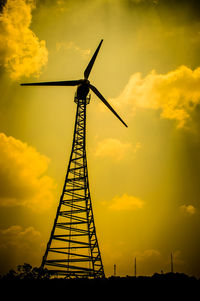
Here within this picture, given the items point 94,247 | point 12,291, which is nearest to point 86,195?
point 94,247

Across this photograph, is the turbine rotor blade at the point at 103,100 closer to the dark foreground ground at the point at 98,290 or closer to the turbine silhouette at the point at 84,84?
the turbine silhouette at the point at 84,84

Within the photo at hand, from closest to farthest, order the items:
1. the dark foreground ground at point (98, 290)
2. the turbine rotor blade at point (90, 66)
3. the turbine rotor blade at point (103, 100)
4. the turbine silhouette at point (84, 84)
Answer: the dark foreground ground at point (98, 290)
the turbine silhouette at point (84, 84)
the turbine rotor blade at point (90, 66)
the turbine rotor blade at point (103, 100)

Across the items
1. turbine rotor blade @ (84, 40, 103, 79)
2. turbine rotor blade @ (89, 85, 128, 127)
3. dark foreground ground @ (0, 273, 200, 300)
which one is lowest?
dark foreground ground @ (0, 273, 200, 300)

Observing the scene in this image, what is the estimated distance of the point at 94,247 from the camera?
16.9 m

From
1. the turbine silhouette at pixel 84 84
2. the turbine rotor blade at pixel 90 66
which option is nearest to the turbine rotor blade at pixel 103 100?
the turbine silhouette at pixel 84 84

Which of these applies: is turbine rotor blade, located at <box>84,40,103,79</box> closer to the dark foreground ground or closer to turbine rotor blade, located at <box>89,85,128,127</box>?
turbine rotor blade, located at <box>89,85,128,127</box>

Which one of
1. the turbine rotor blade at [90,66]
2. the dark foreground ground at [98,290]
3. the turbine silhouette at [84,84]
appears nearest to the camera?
the dark foreground ground at [98,290]

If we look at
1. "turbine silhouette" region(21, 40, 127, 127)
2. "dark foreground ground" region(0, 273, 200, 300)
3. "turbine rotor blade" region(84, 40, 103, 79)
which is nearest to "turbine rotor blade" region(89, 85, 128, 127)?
"turbine silhouette" region(21, 40, 127, 127)

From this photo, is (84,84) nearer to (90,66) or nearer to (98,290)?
(90,66)

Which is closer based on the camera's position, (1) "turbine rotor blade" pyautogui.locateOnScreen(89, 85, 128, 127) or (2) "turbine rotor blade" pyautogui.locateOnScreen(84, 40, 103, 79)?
(2) "turbine rotor blade" pyautogui.locateOnScreen(84, 40, 103, 79)

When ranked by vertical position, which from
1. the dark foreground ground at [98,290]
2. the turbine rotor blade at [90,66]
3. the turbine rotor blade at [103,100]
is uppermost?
the turbine rotor blade at [90,66]

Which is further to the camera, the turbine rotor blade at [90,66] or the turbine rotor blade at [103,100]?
the turbine rotor blade at [103,100]

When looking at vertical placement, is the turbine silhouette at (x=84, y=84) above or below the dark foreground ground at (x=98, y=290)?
above

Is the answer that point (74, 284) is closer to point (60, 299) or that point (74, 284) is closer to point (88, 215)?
point (60, 299)
